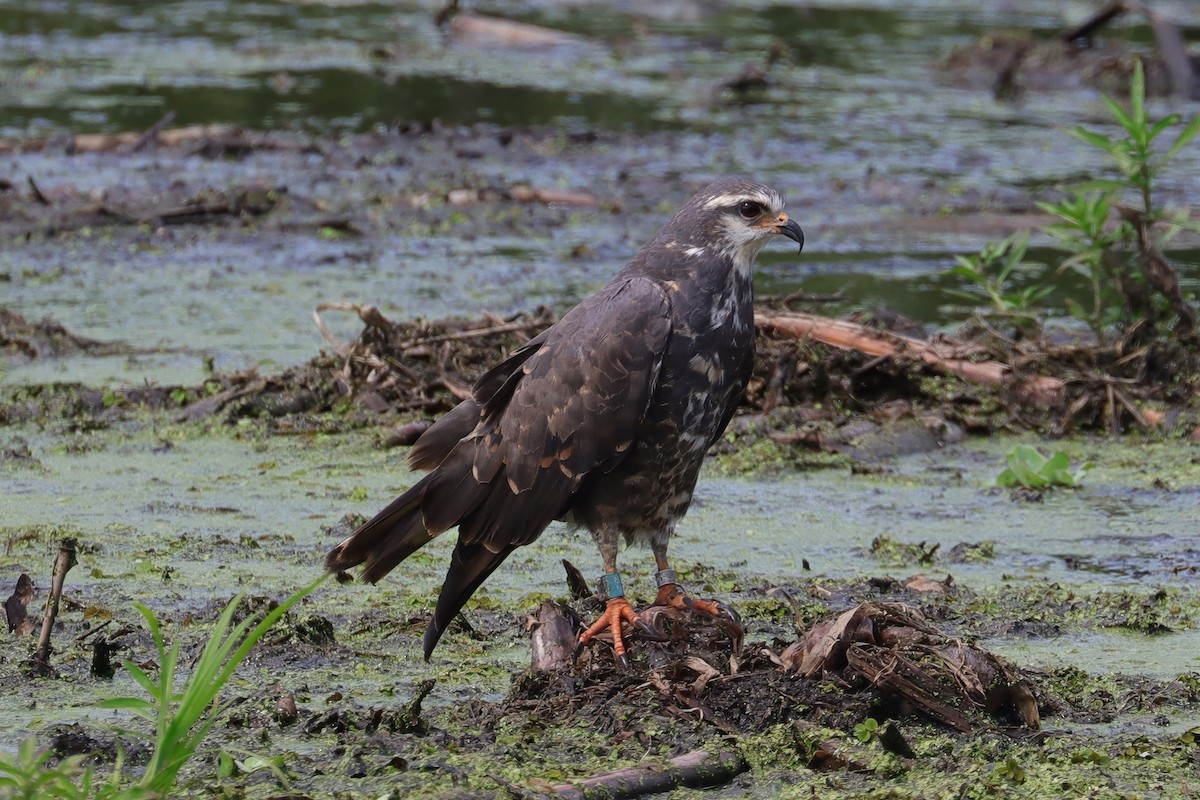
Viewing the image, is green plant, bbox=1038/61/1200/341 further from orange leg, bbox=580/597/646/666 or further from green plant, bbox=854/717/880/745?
green plant, bbox=854/717/880/745

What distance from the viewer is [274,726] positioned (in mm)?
4129

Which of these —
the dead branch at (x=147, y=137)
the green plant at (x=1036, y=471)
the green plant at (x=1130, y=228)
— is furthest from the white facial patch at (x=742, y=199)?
the dead branch at (x=147, y=137)

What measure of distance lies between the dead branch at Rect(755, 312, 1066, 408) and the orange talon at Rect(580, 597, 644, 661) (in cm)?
317

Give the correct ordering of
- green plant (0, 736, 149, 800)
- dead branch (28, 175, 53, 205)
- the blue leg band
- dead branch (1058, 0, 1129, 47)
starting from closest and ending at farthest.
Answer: green plant (0, 736, 149, 800) < the blue leg band < dead branch (28, 175, 53, 205) < dead branch (1058, 0, 1129, 47)

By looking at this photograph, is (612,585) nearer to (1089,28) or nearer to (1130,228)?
(1130,228)

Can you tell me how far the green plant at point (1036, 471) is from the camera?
21.0ft

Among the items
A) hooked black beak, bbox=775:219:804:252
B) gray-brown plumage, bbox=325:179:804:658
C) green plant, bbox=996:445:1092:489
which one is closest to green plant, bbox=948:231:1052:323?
green plant, bbox=996:445:1092:489

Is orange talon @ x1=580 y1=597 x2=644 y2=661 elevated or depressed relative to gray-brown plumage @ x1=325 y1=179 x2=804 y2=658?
depressed

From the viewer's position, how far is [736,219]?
472 cm

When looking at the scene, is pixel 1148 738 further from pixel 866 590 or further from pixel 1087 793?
pixel 866 590

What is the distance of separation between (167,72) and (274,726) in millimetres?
12589

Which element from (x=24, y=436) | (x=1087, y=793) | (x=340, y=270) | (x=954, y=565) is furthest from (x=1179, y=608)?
(x=340, y=270)

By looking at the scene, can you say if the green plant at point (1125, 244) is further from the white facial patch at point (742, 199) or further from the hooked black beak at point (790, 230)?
the white facial patch at point (742, 199)

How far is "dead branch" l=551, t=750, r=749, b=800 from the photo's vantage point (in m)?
3.70
